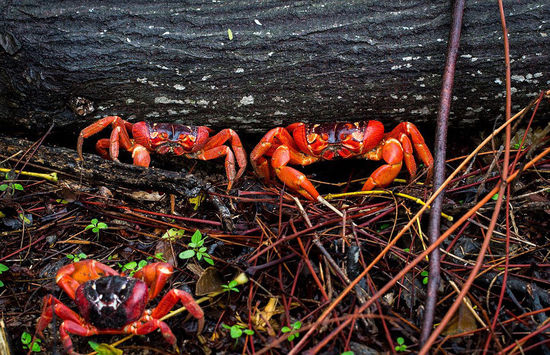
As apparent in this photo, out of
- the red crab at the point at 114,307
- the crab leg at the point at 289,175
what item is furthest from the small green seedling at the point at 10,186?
the crab leg at the point at 289,175

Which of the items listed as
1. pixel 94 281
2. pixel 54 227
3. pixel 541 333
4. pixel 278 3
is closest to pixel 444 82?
pixel 278 3

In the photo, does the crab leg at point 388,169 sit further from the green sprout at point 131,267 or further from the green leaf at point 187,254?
the green sprout at point 131,267

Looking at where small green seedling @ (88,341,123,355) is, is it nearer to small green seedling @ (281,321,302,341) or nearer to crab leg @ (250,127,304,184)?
small green seedling @ (281,321,302,341)

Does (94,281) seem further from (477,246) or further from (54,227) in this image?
(477,246)

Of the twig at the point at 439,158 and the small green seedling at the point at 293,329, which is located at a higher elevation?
the twig at the point at 439,158

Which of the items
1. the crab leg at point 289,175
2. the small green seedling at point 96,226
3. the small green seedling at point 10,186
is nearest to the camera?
the small green seedling at point 96,226
